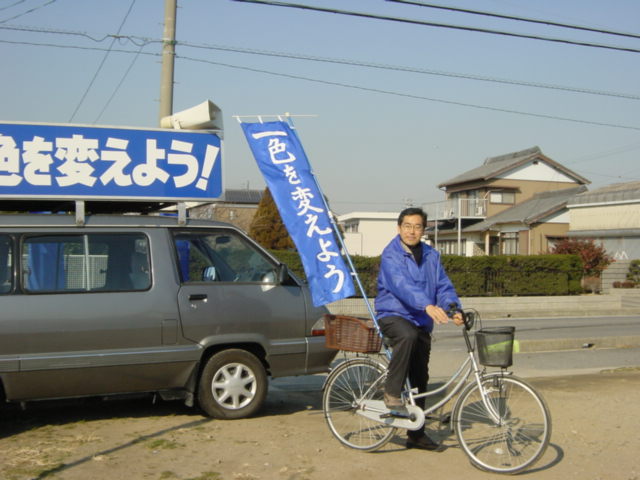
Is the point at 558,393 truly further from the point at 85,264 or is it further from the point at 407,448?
the point at 85,264

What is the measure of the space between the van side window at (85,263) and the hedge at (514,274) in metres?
17.8

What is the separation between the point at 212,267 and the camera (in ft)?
22.3

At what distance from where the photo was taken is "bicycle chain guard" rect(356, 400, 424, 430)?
523 centimetres

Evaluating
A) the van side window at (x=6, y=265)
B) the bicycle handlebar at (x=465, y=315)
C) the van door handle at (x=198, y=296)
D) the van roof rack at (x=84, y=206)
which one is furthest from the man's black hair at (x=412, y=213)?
the van side window at (x=6, y=265)

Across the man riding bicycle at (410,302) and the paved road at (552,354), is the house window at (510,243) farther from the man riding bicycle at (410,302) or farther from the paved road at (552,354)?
the man riding bicycle at (410,302)

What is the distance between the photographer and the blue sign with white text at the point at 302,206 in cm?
616

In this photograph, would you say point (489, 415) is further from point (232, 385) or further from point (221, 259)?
point (221, 259)

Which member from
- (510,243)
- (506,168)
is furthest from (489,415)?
(506,168)

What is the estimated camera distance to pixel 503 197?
148 feet

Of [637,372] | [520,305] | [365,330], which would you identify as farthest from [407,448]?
[520,305]

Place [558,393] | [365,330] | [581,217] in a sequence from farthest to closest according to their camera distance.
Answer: [581,217]
[558,393]
[365,330]

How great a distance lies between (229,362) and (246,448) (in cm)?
113

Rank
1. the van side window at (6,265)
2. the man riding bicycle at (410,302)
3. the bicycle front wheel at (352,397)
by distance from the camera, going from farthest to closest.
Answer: the van side window at (6,265) < the bicycle front wheel at (352,397) < the man riding bicycle at (410,302)

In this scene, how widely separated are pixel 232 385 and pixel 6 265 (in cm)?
229
